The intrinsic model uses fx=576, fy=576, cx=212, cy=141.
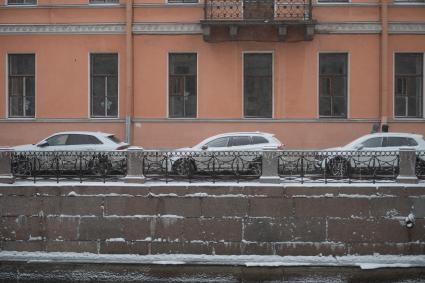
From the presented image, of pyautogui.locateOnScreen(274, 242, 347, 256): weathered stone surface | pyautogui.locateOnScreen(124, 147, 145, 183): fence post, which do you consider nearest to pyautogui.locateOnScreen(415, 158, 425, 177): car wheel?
pyautogui.locateOnScreen(274, 242, 347, 256): weathered stone surface

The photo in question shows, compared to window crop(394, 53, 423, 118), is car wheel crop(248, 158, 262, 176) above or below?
below

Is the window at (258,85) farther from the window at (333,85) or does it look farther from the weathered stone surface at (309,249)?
the weathered stone surface at (309,249)

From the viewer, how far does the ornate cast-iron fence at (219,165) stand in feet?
42.0

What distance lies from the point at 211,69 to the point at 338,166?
854 centimetres

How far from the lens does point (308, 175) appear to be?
13.1 metres

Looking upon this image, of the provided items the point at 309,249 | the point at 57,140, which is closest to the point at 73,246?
the point at 309,249

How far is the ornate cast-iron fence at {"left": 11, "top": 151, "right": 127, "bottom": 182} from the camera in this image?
13.2m

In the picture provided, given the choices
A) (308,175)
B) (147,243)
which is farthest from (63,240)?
(308,175)

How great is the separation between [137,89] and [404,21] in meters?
9.65

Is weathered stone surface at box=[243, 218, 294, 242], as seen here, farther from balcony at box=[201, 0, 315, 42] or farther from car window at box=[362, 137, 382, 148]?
balcony at box=[201, 0, 315, 42]

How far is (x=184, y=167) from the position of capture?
13.0 metres

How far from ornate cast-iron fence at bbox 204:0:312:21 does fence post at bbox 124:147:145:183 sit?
863 cm

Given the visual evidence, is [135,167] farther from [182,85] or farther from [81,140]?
[182,85]

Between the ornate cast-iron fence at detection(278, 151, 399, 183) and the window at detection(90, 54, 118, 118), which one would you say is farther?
the window at detection(90, 54, 118, 118)
